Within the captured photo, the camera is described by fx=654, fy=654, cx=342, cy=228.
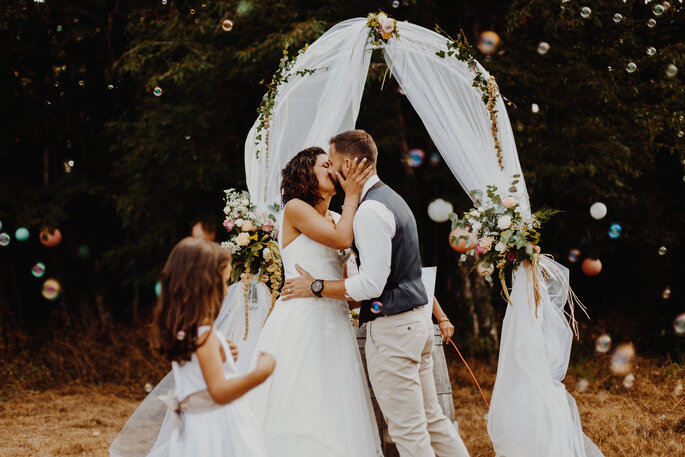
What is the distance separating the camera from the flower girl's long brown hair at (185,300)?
2.39 m

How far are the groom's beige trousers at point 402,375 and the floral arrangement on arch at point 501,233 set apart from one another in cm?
79

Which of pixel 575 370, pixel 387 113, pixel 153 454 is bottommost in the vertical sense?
pixel 575 370

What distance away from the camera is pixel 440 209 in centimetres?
813

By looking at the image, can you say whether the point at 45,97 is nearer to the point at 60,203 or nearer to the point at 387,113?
the point at 60,203

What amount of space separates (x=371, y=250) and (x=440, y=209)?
5.06 metres

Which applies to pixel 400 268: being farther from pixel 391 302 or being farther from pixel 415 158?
pixel 415 158

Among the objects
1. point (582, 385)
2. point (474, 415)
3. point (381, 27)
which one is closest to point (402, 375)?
point (381, 27)

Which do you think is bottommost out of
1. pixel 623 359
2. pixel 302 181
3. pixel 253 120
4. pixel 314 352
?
pixel 623 359

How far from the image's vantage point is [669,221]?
9438mm

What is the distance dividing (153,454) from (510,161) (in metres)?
2.81

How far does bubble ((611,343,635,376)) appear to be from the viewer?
310 inches

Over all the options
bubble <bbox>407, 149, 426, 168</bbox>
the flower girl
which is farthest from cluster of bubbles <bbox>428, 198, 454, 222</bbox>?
the flower girl

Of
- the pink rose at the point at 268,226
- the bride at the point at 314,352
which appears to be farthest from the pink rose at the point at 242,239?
the bride at the point at 314,352

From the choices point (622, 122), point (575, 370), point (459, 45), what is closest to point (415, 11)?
point (622, 122)
